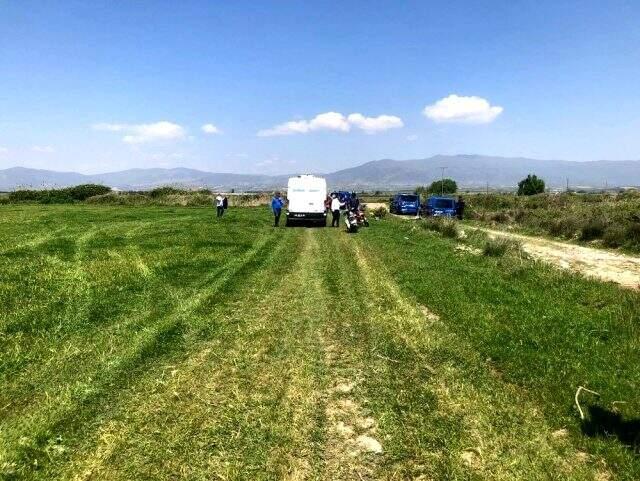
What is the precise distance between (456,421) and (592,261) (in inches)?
715

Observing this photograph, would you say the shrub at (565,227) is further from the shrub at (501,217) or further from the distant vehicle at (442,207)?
the distant vehicle at (442,207)

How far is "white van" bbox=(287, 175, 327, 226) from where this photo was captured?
29391mm

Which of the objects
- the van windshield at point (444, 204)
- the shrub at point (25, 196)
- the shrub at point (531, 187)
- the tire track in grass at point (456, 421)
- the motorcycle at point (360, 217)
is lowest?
the tire track in grass at point (456, 421)

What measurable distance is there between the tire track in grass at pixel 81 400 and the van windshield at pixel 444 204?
40.6 m

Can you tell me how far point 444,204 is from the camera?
46.8 meters

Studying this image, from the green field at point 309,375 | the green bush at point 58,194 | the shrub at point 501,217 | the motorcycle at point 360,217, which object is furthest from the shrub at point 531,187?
the green field at point 309,375

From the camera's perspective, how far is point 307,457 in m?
4.45

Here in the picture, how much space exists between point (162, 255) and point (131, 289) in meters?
4.83

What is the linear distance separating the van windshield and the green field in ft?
112

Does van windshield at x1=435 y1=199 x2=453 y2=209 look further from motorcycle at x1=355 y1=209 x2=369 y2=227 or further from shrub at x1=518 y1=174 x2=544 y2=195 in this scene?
shrub at x1=518 y1=174 x2=544 y2=195

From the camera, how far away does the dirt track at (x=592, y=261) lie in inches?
632

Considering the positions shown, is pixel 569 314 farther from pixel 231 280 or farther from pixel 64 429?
pixel 64 429

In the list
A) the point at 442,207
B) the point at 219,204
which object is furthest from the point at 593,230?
the point at 219,204

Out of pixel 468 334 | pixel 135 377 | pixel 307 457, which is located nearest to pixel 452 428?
pixel 307 457
